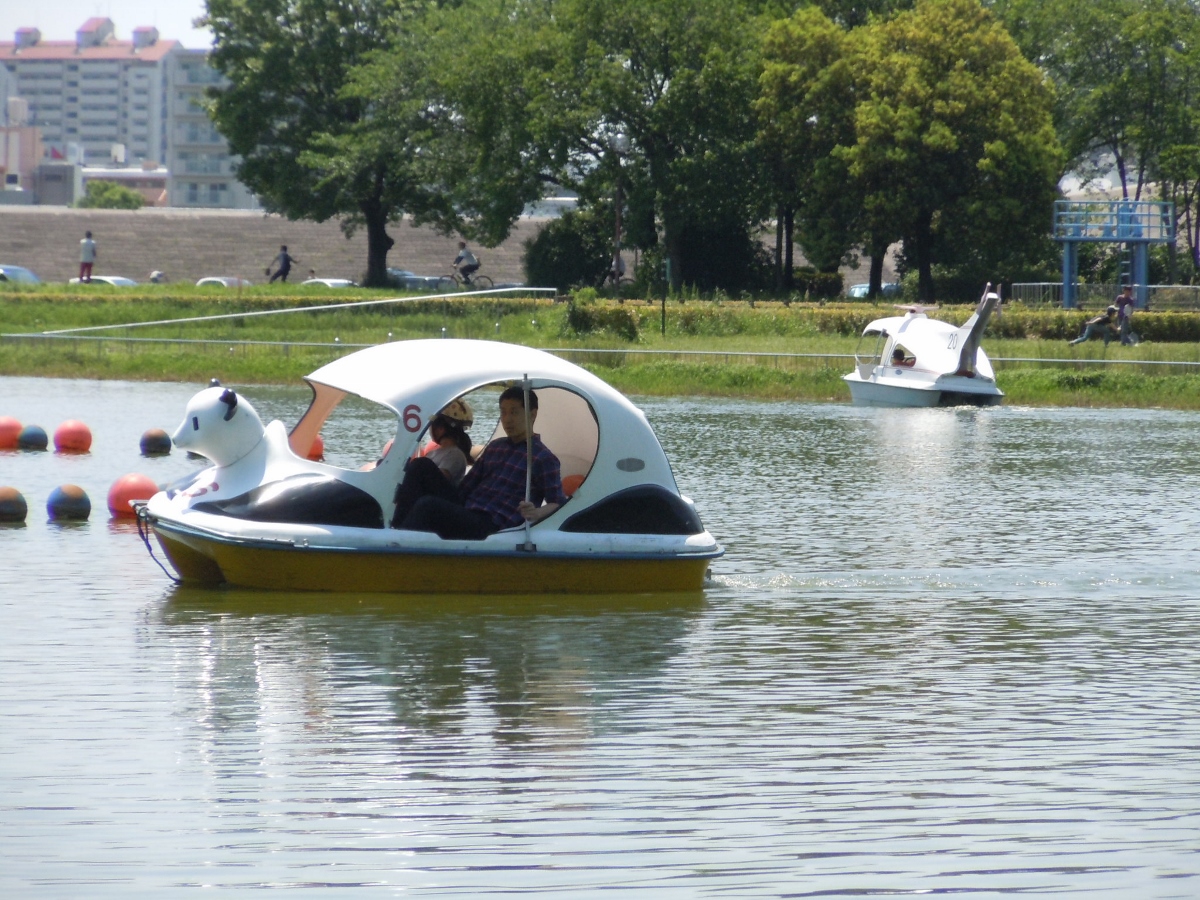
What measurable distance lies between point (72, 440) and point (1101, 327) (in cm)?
2900

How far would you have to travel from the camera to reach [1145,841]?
7.98 metres

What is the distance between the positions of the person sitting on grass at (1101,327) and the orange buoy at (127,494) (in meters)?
30.3

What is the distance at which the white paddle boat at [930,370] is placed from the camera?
37.8m

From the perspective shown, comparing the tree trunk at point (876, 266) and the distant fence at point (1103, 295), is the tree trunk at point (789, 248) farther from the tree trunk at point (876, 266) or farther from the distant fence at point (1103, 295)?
the distant fence at point (1103, 295)

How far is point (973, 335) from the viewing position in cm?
3772

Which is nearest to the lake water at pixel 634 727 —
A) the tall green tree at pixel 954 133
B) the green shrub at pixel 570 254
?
the tall green tree at pixel 954 133

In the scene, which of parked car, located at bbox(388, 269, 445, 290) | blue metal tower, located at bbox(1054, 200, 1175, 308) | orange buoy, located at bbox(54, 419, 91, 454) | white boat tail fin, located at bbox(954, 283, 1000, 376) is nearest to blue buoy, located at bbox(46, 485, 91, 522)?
orange buoy, located at bbox(54, 419, 91, 454)

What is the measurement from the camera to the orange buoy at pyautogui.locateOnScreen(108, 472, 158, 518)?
18.3m

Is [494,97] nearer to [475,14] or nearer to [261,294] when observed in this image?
[475,14]

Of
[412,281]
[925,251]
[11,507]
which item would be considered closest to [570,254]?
[412,281]

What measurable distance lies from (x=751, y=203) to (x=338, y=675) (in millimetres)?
53020

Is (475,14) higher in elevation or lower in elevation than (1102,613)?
higher

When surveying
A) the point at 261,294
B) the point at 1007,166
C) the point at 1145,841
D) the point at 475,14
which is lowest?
the point at 1145,841

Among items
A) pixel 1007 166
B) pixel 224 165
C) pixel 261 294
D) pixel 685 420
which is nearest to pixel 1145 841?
pixel 685 420
